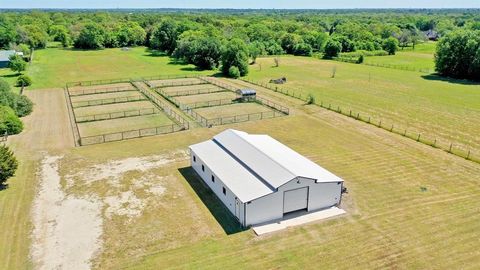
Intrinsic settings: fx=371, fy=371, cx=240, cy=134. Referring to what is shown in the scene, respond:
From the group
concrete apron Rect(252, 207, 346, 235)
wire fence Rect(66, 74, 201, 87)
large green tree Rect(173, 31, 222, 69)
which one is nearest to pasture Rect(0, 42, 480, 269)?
concrete apron Rect(252, 207, 346, 235)

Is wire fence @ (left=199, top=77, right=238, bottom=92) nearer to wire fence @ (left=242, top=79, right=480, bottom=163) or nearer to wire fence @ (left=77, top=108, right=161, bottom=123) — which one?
wire fence @ (left=242, top=79, right=480, bottom=163)

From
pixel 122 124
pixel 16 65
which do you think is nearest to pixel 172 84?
pixel 122 124

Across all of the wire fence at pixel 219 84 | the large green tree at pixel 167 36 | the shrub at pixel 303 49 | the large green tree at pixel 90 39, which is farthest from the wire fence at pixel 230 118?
the large green tree at pixel 90 39

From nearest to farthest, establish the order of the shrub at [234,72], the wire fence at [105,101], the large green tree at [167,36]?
the wire fence at [105,101] → the shrub at [234,72] → the large green tree at [167,36]

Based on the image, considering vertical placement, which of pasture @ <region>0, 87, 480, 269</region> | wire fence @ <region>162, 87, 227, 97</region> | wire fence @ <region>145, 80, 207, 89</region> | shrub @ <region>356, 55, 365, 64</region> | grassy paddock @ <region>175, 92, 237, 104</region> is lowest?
pasture @ <region>0, 87, 480, 269</region>

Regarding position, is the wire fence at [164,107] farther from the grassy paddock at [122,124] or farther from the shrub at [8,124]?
the shrub at [8,124]

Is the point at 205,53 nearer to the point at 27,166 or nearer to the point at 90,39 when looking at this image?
the point at 27,166
